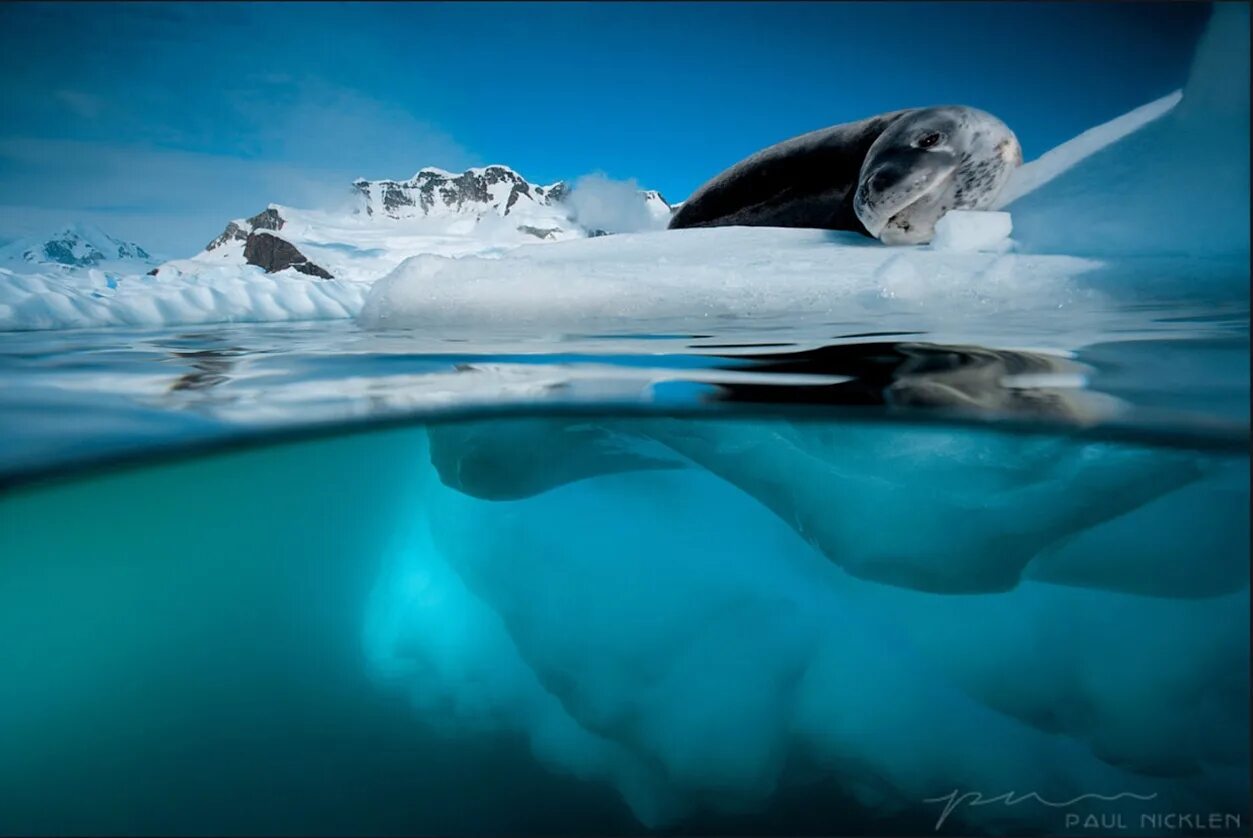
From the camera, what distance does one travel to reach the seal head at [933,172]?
16.0ft

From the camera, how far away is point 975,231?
4.57 metres

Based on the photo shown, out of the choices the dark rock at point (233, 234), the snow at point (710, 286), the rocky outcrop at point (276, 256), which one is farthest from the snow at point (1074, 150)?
the dark rock at point (233, 234)

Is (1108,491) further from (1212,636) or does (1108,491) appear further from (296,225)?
(296,225)

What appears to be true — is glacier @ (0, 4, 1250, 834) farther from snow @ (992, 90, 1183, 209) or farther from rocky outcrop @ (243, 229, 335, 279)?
rocky outcrop @ (243, 229, 335, 279)

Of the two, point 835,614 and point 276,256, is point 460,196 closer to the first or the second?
point 276,256

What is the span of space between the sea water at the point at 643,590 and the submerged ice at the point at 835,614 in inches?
0.5

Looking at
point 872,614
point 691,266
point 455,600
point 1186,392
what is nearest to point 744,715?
point 872,614

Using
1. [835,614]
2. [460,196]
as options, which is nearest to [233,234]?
[460,196]

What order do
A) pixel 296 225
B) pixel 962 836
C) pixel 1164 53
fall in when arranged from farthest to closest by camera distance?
pixel 296 225
pixel 1164 53
pixel 962 836

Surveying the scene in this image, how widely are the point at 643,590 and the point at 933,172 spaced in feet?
13.8

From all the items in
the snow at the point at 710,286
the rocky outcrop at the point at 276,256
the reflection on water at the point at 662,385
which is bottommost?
the reflection on water at the point at 662,385

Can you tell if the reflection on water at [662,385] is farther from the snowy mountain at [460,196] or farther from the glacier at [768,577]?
the snowy mountain at [460,196]

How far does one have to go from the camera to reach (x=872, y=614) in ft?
8.32

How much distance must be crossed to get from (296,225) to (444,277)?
191 inches
